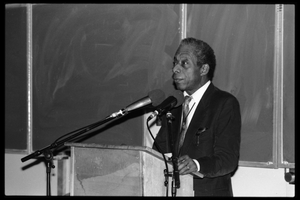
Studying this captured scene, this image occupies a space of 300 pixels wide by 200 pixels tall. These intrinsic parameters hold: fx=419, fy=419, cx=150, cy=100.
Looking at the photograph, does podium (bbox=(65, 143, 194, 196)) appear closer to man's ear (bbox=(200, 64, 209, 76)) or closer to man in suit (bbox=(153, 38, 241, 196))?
man in suit (bbox=(153, 38, 241, 196))

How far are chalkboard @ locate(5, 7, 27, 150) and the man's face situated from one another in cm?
224

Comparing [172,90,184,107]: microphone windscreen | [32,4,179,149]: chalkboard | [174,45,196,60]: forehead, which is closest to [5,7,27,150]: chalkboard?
[32,4,179,149]: chalkboard

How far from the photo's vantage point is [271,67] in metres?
3.43

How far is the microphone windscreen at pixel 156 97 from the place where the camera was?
7.96 ft

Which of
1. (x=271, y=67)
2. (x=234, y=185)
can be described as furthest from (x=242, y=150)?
(x=271, y=67)

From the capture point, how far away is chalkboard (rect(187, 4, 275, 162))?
345cm

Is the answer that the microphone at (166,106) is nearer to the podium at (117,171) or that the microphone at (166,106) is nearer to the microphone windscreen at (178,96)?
the microphone windscreen at (178,96)

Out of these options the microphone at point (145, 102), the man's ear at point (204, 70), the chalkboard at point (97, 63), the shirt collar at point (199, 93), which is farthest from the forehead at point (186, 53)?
the chalkboard at point (97, 63)

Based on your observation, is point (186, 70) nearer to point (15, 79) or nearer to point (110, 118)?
point (110, 118)

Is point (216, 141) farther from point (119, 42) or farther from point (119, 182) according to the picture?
point (119, 42)

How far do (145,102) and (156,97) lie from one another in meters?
0.10

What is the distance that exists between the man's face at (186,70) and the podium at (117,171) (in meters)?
0.88

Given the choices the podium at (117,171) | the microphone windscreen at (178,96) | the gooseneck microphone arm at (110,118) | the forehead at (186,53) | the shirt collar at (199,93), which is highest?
the forehead at (186,53)

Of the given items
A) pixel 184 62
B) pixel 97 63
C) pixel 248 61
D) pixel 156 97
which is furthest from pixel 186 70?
pixel 97 63
